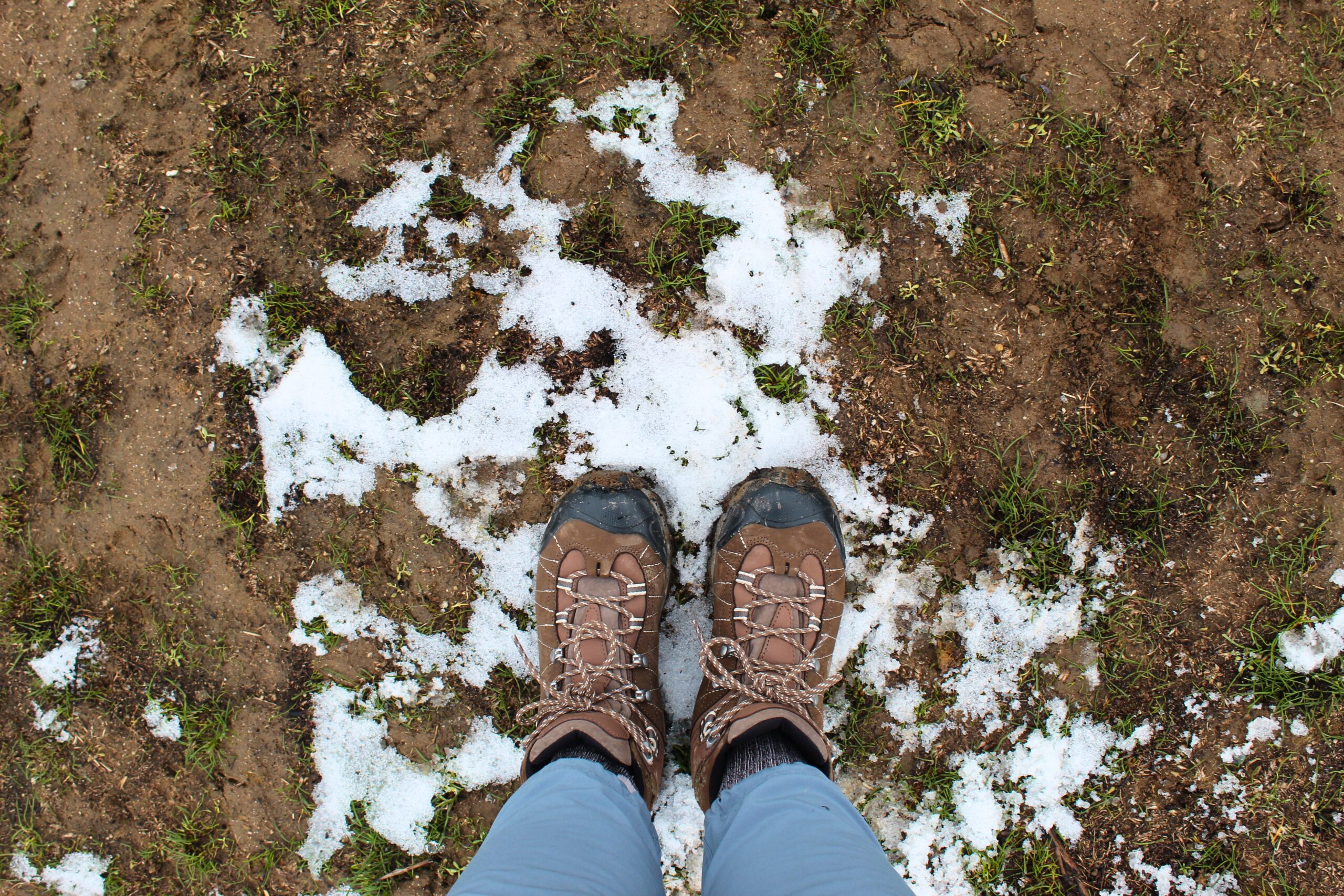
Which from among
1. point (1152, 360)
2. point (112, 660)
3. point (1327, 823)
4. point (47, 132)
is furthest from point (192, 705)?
point (1327, 823)

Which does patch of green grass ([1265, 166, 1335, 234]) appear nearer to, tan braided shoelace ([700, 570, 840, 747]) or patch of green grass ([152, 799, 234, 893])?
tan braided shoelace ([700, 570, 840, 747])

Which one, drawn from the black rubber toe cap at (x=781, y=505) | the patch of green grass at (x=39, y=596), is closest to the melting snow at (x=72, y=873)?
the patch of green grass at (x=39, y=596)

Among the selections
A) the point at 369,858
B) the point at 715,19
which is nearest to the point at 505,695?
the point at 369,858

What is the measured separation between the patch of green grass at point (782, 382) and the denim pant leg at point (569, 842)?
132 centimetres

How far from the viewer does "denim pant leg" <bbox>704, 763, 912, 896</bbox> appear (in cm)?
151

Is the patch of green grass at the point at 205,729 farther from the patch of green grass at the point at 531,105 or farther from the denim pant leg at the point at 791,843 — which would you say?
the patch of green grass at the point at 531,105

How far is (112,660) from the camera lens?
242 cm

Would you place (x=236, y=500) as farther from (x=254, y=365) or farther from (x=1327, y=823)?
(x=1327, y=823)

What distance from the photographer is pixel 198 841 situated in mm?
2416

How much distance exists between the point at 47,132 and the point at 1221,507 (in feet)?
14.3

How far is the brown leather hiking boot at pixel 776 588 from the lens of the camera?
2232 millimetres

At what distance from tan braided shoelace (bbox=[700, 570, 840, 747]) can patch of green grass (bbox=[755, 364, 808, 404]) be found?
2.00 feet

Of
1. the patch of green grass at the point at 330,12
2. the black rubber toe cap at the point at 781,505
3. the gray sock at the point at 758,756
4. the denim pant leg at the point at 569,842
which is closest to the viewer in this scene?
the denim pant leg at the point at 569,842

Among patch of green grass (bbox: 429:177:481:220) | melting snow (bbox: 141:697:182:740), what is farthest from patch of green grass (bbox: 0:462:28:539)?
patch of green grass (bbox: 429:177:481:220)
